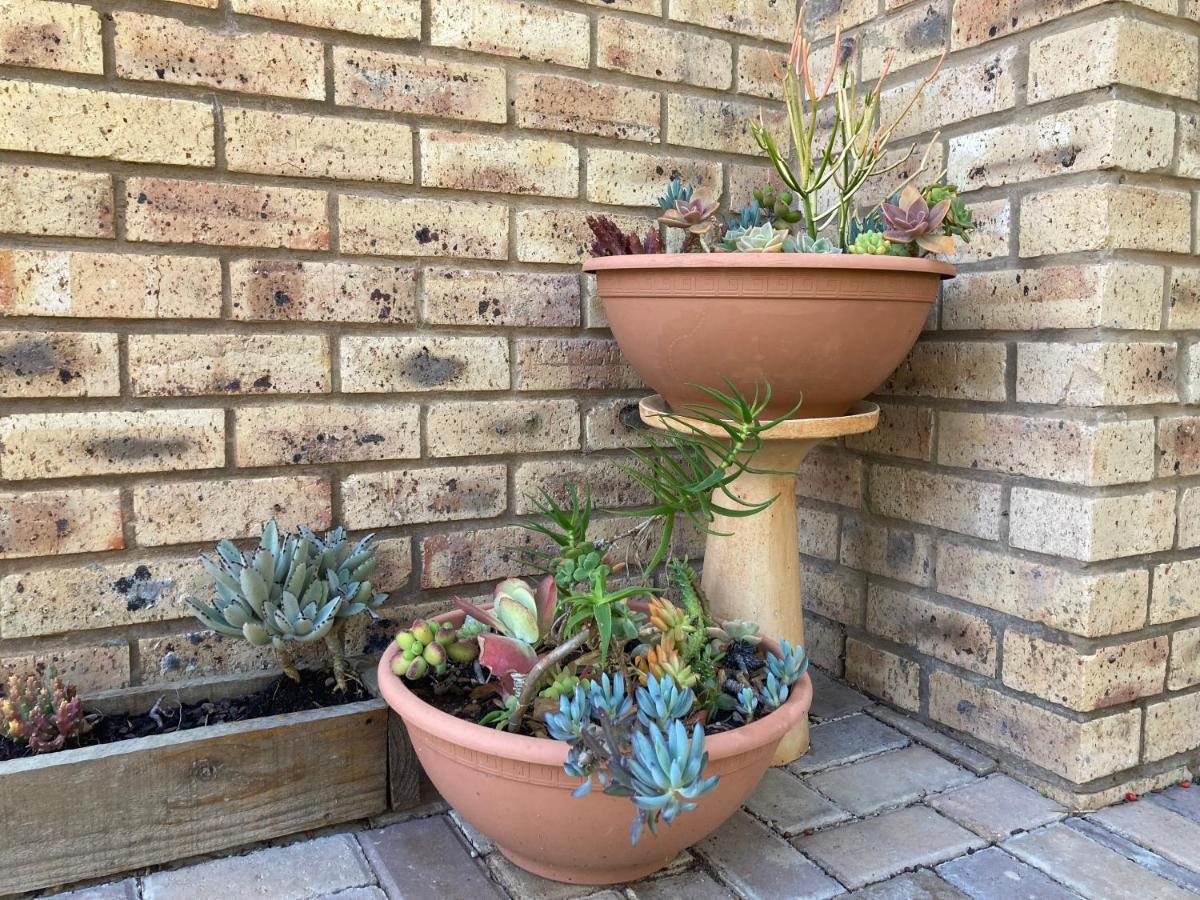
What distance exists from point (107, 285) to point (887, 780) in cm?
141

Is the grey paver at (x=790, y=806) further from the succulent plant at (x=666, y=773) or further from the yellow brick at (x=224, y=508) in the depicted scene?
the yellow brick at (x=224, y=508)

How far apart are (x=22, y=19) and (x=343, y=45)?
0.44 m

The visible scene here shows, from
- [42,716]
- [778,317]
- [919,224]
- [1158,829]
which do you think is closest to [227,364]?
[42,716]

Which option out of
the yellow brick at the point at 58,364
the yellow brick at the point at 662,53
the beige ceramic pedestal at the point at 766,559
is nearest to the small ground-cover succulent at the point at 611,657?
the beige ceramic pedestal at the point at 766,559

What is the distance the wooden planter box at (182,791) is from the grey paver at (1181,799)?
1.20m

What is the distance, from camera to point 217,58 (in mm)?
1403

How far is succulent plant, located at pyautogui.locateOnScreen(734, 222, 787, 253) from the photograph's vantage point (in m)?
1.34

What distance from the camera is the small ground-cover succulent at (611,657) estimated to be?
102 cm

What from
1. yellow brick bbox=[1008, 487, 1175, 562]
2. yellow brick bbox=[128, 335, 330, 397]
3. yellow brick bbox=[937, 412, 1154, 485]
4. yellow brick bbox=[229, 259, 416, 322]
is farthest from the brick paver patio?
yellow brick bbox=[229, 259, 416, 322]

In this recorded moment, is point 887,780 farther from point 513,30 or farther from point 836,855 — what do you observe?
point 513,30

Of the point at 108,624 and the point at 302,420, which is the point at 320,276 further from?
the point at 108,624

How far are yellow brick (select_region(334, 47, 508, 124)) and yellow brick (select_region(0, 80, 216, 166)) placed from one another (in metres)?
0.23

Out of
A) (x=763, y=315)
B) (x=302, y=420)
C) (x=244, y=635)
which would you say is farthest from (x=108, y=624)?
(x=763, y=315)

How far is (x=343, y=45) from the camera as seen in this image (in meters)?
1.49
